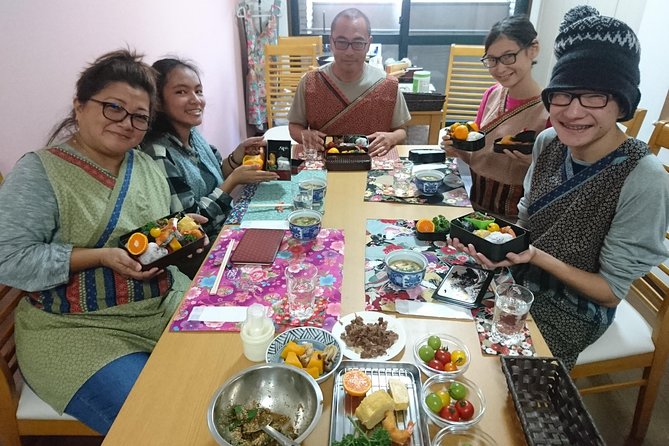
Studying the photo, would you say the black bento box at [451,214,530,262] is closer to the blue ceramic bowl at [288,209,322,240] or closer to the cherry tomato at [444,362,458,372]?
the cherry tomato at [444,362,458,372]

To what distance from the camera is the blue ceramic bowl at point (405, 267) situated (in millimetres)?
1231

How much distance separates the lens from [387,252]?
1.45 m

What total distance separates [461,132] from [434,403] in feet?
4.70

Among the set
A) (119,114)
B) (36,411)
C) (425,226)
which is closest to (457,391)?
(425,226)

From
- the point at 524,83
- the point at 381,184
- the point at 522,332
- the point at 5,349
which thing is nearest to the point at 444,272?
the point at 522,332

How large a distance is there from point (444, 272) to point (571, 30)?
787 mm

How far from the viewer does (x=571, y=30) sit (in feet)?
4.11

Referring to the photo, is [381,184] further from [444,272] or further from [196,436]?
[196,436]

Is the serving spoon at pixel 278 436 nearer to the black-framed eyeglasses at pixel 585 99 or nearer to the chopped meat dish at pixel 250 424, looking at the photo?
the chopped meat dish at pixel 250 424

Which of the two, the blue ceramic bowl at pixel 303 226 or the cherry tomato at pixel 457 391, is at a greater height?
the blue ceramic bowl at pixel 303 226

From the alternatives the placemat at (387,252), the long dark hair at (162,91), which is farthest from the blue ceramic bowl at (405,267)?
the long dark hair at (162,91)

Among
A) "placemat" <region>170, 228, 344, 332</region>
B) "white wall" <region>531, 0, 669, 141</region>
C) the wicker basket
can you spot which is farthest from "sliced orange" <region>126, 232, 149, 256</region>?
"white wall" <region>531, 0, 669, 141</region>

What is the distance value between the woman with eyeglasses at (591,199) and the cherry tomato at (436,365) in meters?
0.37

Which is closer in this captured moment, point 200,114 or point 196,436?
point 196,436
